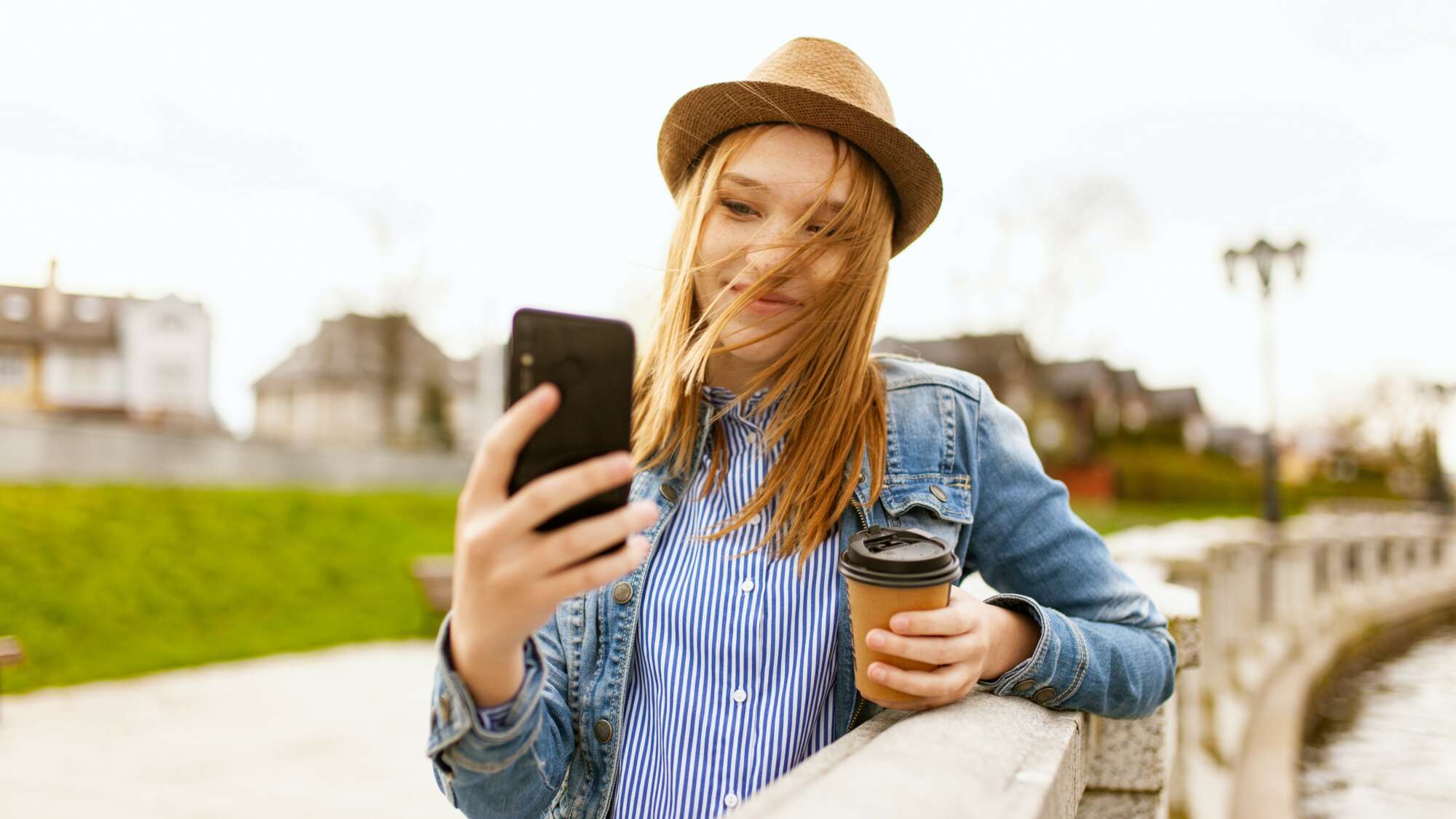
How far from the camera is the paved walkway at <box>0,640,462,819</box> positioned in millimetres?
5367

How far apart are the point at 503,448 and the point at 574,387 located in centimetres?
13

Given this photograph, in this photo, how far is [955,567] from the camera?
134cm

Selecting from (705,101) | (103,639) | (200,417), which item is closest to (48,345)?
(200,417)

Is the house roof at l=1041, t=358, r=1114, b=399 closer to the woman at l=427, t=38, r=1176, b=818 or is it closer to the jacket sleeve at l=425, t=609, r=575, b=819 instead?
the woman at l=427, t=38, r=1176, b=818

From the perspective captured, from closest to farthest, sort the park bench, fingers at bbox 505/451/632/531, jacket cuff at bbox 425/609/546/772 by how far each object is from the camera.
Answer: fingers at bbox 505/451/632/531 → jacket cuff at bbox 425/609/546/772 → the park bench

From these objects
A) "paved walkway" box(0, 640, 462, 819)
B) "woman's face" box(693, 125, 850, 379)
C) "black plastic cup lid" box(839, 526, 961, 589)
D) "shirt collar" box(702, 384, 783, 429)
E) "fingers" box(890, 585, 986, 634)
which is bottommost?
"paved walkway" box(0, 640, 462, 819)

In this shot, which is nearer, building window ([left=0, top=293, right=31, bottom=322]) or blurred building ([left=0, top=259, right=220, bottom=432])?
blurred building ([left=0, top=259, right=220, bottom=432])

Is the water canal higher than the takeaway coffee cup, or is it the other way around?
the takeaway coffee cup

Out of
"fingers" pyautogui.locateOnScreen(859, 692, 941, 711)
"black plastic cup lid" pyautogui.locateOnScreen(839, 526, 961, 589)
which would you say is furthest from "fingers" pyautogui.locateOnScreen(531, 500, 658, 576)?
"fingers" pyautogui.locateOnScreen(859, 692, 941, 711)

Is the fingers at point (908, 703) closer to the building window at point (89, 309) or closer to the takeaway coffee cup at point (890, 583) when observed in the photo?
the takeaway coffee cup at point (890, 583)

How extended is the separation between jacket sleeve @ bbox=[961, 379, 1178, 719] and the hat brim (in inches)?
16.0

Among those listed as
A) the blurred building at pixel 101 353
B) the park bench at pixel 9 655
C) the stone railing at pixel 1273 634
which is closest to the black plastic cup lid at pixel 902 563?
the stone railing at pixel 1273 634

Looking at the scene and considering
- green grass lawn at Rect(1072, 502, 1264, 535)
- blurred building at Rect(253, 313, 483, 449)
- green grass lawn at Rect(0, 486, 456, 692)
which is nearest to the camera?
green grass lawn at Rect(0, 486, 456, 692)

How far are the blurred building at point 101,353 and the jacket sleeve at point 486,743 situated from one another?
152 ft
